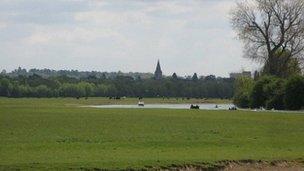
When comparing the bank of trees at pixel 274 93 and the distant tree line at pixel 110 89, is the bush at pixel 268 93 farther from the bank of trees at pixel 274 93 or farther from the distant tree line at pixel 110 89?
the distant tree line at pixel 110 89

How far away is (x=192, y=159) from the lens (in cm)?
2486

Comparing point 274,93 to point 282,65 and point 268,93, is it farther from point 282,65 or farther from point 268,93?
point 282,65

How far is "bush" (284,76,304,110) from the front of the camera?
74.6 metres

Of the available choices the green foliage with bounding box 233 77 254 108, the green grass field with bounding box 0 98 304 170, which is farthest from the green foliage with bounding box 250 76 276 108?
the green grass field with bounding box 0 98 304 170

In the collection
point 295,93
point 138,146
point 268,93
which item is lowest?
point 138,146

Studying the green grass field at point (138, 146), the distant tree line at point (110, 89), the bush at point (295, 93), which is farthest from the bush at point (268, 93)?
the distant tree line at point (110, 89)

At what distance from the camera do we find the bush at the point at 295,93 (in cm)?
7462

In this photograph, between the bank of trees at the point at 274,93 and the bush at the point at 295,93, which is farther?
the bank of trees at the point at 274,93

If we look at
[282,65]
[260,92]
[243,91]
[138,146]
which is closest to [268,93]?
[260,92]

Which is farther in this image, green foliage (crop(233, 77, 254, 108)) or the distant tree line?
the distant tree line

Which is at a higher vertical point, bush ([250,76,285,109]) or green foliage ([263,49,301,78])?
green foliage ([263,49,301,78])

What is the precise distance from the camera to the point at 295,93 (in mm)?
75500

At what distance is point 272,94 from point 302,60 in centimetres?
1371

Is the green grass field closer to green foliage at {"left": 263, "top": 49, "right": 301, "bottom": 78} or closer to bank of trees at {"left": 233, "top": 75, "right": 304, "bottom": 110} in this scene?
bank of trees at {"left": 233, "top": 75, "right": 304, "bottom": 110}
